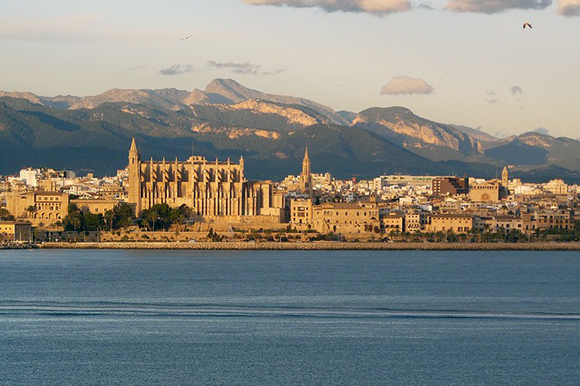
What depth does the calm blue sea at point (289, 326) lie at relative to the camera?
3409 cm

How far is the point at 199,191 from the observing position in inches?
4373

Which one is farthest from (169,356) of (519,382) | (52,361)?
(519,382)

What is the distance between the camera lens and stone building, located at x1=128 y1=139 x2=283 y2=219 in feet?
361

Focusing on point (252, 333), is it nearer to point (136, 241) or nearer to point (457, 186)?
point (136, 241)

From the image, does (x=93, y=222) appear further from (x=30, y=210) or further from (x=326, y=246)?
(x=326, y=246)

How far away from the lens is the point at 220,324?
4241 cm

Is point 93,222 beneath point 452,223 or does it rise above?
above

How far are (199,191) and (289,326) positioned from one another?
6946cm

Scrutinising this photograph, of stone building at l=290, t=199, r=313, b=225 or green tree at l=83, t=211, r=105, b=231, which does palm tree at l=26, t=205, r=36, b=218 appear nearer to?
green tree at l=83, t=211, r=105, b=231

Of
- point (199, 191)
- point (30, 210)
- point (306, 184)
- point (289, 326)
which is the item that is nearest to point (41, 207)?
point (30, 210)

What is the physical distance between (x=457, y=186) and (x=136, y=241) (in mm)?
89089

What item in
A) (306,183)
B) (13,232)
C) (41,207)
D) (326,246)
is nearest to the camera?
(326,246)

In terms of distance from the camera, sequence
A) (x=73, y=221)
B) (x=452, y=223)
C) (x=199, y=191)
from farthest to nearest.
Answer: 1. (x=199, y=191)
2. (x=452, y=223)
3. (x=73, y=221)

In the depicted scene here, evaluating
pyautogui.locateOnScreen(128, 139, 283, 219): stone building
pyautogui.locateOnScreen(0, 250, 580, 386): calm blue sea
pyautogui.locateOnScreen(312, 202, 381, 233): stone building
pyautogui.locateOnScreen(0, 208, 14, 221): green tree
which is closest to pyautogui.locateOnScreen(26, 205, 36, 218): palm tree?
pyautogui.locateOnScreen(0, 208, 14, 221): green tree
